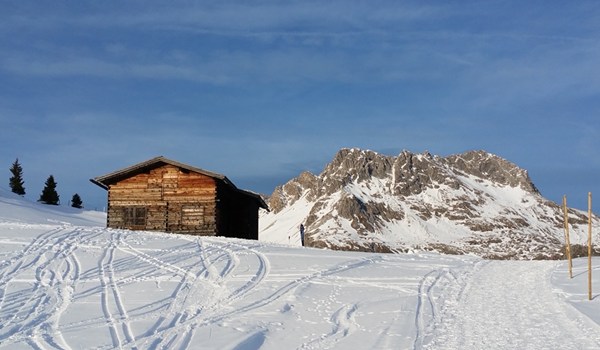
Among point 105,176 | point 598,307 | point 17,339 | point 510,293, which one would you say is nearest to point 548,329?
point 598,307

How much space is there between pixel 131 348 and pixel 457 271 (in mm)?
14448

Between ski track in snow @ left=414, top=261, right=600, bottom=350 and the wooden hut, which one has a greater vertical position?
the wooden hut

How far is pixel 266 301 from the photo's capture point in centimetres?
1334

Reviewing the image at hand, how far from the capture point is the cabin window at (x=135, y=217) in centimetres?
3441

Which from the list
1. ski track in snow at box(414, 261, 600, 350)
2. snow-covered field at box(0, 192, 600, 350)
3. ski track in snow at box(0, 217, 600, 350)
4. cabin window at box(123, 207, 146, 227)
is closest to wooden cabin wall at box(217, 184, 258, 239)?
cabin window at box(123, 207, 146, 227)

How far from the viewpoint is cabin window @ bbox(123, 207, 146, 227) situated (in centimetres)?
3441

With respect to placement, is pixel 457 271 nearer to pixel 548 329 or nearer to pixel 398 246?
pixel 548 329

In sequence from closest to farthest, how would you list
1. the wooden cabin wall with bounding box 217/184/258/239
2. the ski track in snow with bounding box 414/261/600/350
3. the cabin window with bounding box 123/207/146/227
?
the ski track in snow with bounding box 414/261/600/350
the cabin window with bounding box 123/207/146/227
the wooden cabin wall with bounding box 217/184/258/239

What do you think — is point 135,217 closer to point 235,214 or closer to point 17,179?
point 235,214

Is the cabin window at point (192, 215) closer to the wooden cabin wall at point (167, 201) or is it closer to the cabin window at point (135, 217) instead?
the wooden cabin wall at point (167, 201)

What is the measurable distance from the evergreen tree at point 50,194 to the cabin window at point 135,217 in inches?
2045

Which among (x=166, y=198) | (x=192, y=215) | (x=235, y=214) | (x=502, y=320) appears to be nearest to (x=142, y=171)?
(x=166, y=198)

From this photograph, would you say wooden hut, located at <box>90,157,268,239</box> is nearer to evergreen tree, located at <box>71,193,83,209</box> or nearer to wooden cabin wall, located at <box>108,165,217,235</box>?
wooden cabin wall, located at <box>108,165,217,235</box>

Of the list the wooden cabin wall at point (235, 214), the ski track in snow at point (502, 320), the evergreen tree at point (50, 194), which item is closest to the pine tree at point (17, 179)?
the evergreen tree at point (50, 194)
